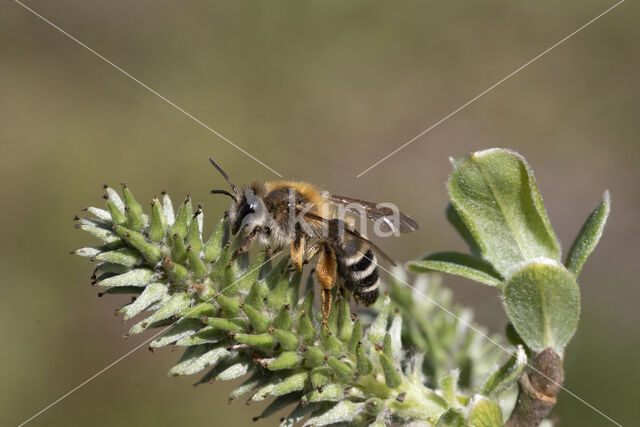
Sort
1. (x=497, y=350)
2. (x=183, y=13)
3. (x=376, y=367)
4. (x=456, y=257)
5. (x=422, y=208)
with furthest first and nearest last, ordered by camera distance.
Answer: (x=183, y=13) < (x=422, y=208) < (x=497, y=350) < (x=456, y=257) < (x=376, y=367)

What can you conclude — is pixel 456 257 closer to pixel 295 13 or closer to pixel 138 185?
pixel 138 185

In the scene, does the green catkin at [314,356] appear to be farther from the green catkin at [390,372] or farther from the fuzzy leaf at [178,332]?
the fuzzy leaf at [178,332]

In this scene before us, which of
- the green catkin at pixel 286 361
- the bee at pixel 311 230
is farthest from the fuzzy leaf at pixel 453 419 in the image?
the bee at pixel 311 230

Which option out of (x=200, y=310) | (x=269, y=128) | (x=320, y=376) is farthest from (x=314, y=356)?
(x=269, y=128)

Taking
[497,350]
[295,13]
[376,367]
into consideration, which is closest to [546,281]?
[376,367]

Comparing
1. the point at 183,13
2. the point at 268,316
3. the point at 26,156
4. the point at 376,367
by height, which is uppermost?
the point at 183,13

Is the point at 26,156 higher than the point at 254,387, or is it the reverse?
the point at 26,156

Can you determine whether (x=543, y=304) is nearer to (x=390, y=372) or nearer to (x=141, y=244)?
(x=390, y=372)

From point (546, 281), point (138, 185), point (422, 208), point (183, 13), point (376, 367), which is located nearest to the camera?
point (546, 281)
